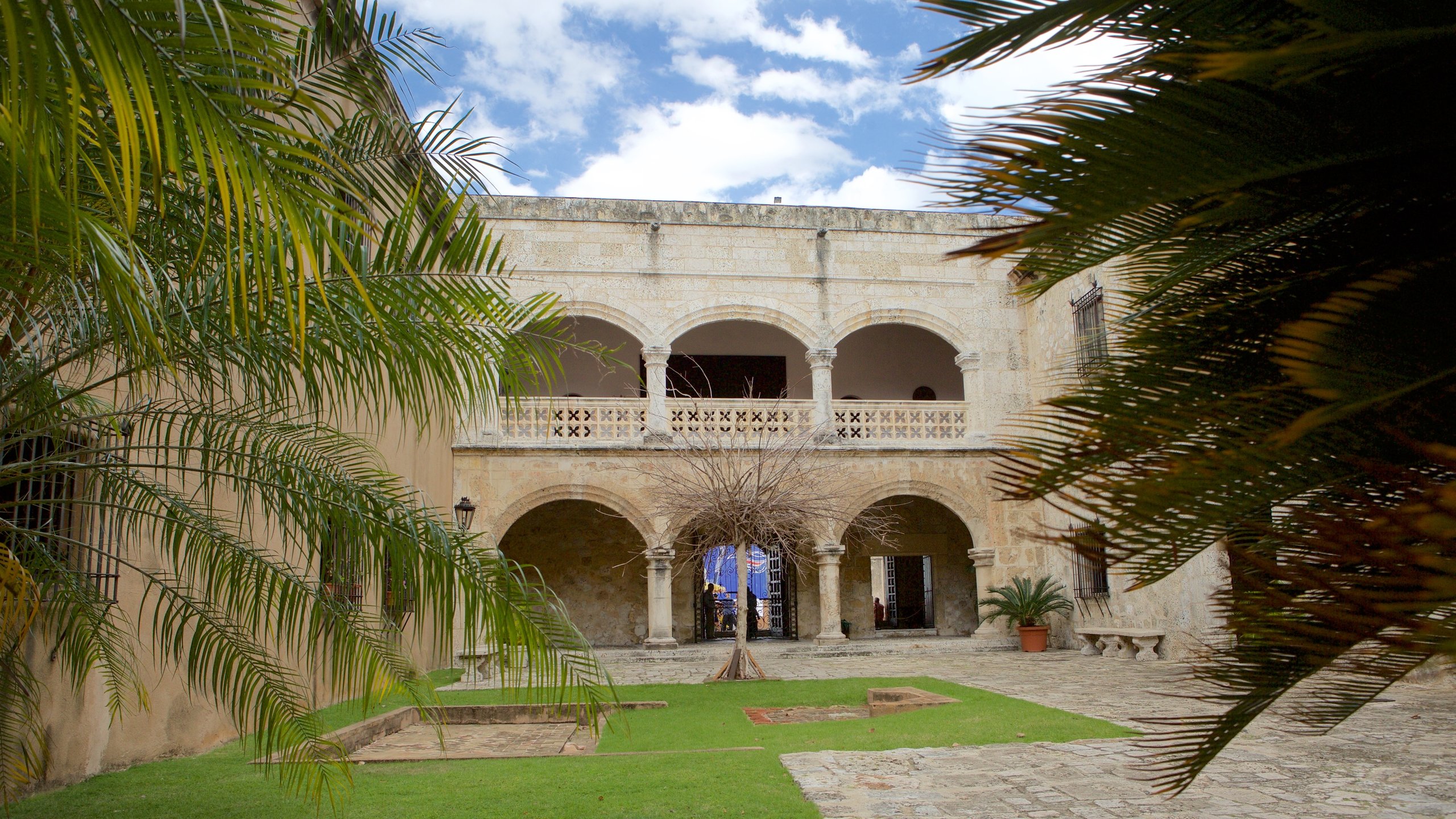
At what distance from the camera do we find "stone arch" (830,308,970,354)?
16.0m

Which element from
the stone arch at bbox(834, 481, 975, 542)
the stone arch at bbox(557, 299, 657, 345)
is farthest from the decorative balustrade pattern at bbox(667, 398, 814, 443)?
the stone arch at bbox(834, 481, 975, 542)

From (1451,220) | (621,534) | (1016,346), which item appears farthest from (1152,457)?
(621,534)

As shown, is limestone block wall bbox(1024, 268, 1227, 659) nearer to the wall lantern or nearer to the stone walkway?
the stone walkway

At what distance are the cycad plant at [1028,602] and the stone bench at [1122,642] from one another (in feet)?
1.57

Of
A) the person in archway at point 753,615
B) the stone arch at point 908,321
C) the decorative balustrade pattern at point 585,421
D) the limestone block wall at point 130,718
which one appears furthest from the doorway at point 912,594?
the limestone block wall at point 130,718

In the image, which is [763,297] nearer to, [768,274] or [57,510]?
[768,274]

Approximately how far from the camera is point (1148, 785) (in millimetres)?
4773

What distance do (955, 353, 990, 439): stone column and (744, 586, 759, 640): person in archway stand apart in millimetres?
5425

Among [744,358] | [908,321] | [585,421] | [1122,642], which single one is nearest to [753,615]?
[744,358]

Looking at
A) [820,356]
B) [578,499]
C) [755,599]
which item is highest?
[820,356]

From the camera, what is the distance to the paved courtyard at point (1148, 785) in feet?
14.5

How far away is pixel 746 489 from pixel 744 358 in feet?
25.0

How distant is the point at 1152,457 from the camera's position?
5.46 ft

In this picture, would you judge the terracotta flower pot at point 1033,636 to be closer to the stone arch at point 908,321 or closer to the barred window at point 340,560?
the stone arch at point 908,321
